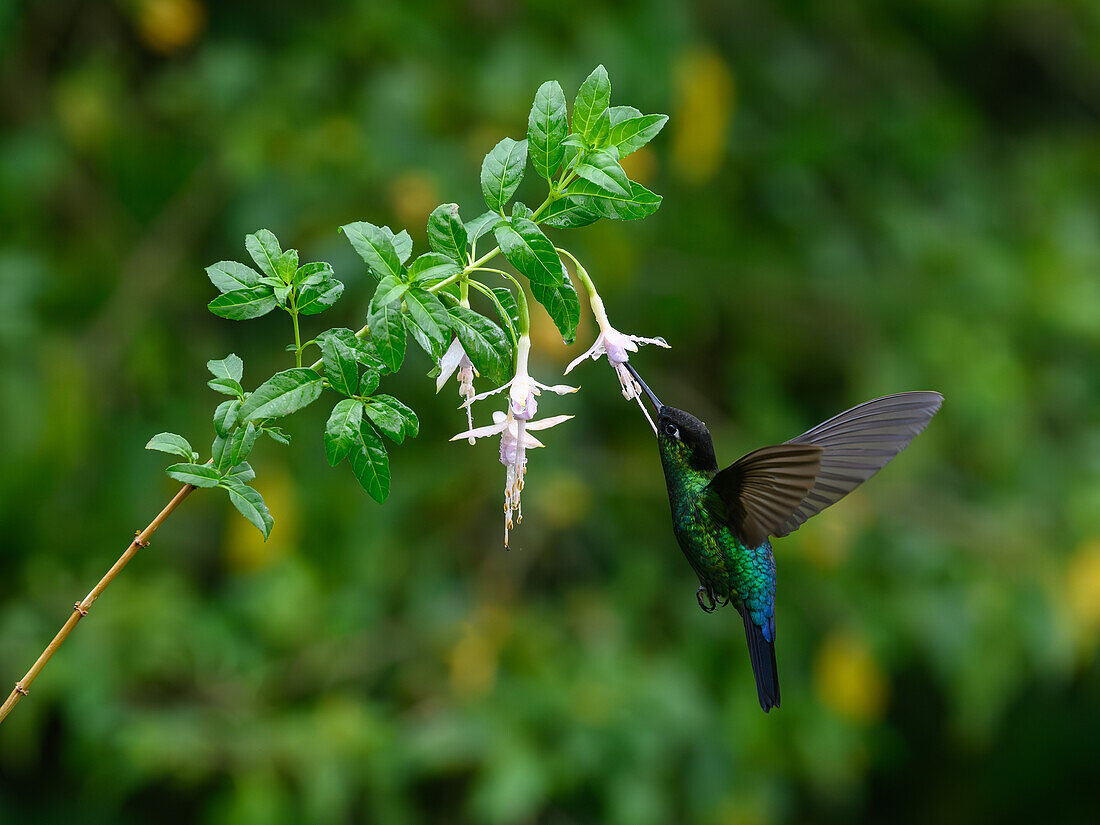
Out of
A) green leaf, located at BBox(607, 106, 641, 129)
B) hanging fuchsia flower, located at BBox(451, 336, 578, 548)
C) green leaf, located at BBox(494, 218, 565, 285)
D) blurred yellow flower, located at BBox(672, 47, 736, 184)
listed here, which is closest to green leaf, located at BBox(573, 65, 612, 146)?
green leaf, located at BBox(607, 106, 641, 129)

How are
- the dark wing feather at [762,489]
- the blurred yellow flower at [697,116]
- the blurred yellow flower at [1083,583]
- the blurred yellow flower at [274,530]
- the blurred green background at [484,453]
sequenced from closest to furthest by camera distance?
the dark wing feather at [762,489] < the blurred green background at [484,453] < the blurred yellow flower at [274,530] < the blurred yellow flower at [1083,583] < the blurred yellow flower at [697,116]

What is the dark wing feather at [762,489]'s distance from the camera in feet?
3.57

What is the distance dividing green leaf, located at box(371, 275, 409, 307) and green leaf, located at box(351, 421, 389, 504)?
0.41 ft

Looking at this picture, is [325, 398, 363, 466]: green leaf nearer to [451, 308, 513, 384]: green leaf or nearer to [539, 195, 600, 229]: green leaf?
[451, 308, 513, 384]: green leaf

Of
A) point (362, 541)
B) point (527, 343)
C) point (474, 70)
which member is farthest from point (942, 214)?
point (527, 343)

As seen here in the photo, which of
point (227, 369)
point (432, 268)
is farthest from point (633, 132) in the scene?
point (227, 369)

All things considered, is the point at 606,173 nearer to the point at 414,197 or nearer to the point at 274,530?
the point at 414,197

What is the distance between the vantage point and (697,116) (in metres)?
3.60

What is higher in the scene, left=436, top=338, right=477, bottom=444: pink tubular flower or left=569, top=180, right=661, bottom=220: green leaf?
left=569, top=180, right=661, bottom=220: green leaf

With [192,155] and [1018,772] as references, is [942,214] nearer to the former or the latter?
[1018,772]

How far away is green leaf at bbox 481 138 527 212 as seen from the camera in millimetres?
1020

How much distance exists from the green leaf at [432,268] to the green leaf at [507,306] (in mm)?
65

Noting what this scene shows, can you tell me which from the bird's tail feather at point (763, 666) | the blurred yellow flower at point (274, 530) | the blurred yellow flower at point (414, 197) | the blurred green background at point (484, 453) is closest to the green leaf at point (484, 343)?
the bird's tail feather at point (763, 666)

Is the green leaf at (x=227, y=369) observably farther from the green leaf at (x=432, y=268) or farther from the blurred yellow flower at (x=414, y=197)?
the blurred yellow flower at (x=414, y=197)
